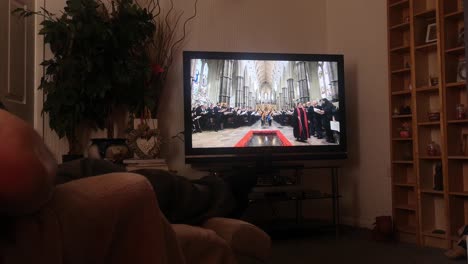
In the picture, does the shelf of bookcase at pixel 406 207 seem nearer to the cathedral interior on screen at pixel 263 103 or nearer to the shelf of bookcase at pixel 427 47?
the cathedral interior on screen at pixel 263 103

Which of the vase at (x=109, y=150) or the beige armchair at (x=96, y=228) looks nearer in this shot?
the beige armchair at (x=96, y=228)

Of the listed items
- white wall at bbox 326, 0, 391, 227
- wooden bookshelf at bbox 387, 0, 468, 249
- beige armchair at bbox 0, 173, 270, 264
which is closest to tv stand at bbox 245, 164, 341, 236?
white wall at bbox 326, 0, 391, 227

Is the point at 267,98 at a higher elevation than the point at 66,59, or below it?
below

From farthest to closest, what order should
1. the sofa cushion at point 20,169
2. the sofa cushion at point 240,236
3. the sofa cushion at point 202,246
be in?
the sofa cushion at point 240,236 < the sofa cushion at point 202,246 < the sofa cushion at point 20,169

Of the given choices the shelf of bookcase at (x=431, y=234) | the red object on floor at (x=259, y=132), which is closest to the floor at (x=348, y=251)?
the shelf of bookcase at (x=431, y=234)

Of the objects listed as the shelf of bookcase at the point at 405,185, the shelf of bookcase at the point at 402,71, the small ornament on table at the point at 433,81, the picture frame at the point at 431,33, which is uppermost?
the picture frame at the point at 431,33

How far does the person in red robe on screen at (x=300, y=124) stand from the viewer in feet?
13.3

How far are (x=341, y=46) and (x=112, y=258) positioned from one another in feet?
14.2

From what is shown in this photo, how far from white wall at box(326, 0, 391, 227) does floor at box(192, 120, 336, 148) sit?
665 mm

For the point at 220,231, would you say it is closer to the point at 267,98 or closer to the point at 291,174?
the point at 267,98

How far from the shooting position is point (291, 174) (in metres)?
4.40

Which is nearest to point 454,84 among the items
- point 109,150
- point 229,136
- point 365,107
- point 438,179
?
point 438,179

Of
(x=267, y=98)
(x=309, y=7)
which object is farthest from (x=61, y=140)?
(x=309, y=7)

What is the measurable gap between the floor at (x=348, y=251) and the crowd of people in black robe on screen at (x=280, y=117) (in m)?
0.87
